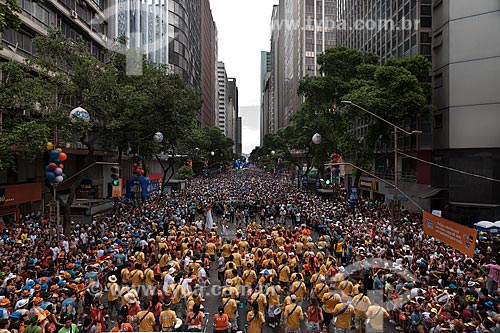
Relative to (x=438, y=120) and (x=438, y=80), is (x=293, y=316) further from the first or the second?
(x=438, y=80)

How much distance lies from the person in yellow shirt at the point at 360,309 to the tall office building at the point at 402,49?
68.6 ft

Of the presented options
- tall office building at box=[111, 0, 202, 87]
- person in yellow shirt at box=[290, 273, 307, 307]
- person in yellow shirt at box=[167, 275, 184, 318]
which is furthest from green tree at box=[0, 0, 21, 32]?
tall office building at box=[111, 0, 202, 87]

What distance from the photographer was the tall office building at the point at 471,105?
82.2 feet

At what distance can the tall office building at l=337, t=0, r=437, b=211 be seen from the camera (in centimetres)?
3055

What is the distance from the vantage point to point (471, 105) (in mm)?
26047

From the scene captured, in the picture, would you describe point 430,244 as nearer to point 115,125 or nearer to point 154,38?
point 115,125

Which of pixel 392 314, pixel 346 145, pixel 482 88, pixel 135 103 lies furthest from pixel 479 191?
pixel 135 103

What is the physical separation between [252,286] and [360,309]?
3.23m

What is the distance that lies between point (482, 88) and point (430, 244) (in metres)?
14.4

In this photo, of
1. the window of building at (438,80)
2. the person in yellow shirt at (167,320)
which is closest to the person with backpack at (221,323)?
the person in yellow shirt at (167,320)

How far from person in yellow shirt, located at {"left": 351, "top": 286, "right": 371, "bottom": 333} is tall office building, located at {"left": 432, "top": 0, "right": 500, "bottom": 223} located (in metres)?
19.7

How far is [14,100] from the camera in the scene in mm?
16781

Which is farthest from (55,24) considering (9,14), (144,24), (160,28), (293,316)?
(160,28)

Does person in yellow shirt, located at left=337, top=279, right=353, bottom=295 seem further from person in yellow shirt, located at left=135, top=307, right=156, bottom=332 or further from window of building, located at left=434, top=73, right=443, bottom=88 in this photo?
window of building, located at left=434, top=73, right=443, bottom=88
